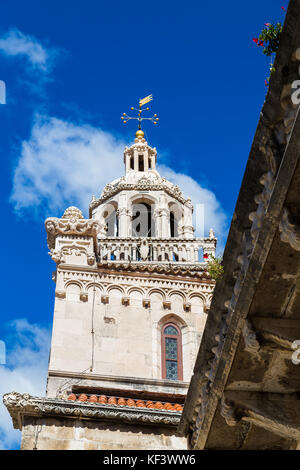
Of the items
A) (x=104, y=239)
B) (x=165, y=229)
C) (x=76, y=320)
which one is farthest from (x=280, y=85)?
(x=165, y=229)

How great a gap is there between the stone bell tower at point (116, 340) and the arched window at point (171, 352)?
3cm

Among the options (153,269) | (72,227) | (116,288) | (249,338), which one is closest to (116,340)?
(116,288)

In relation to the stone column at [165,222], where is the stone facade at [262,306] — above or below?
below

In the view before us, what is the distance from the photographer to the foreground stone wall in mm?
14961

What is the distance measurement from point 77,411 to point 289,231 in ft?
29.1

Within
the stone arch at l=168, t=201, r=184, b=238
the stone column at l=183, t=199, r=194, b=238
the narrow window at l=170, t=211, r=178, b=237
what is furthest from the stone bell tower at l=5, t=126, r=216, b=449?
the narrow window at l=170, t=211, r=178, b=237

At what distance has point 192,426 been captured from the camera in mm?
11039

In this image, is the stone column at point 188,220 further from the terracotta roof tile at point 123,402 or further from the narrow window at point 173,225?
the terracotta roof tile at point 123,402

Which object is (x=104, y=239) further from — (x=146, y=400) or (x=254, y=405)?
(x=254, y=405)

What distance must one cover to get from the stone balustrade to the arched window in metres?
4.64

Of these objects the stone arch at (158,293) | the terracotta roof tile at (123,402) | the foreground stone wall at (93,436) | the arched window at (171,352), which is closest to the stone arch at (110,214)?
the stone arch at (158,293)

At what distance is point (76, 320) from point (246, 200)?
13.1 meters

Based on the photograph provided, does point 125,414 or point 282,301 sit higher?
point 125,414

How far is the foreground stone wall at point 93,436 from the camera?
1496cm
